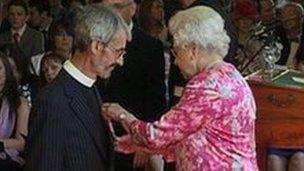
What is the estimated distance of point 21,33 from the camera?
22.5 feet

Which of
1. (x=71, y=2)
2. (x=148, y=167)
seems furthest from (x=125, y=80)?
(x=71, y=2)

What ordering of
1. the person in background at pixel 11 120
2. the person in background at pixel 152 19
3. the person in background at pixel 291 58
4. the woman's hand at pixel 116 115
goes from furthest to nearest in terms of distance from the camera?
the person in background at pixel 152 19 < the person in background at pixel 291 58 < the person in background at pixel 11 120 < the woman's hand at pixel 116 115

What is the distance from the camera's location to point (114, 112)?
2.87 metres

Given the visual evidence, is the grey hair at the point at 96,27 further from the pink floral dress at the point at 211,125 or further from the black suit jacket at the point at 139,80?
the black suit jacket at the point at 139,80

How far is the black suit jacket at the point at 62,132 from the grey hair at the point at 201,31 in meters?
0.42

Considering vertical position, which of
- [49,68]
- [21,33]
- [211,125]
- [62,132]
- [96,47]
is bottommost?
[21,33]

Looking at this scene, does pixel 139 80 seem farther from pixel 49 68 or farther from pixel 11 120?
pixel 49 68

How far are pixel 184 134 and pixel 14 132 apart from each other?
131 centimetres

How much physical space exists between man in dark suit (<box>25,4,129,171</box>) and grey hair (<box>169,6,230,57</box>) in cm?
22

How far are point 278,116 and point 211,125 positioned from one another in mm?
1773

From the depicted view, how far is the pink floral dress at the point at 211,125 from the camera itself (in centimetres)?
274

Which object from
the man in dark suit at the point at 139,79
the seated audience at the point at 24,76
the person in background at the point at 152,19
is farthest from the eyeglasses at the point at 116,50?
the person in background at the point at 152,19

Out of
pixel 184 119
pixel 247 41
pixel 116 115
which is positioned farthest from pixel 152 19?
pixel 184 119

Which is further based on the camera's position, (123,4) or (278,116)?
(278,116)
